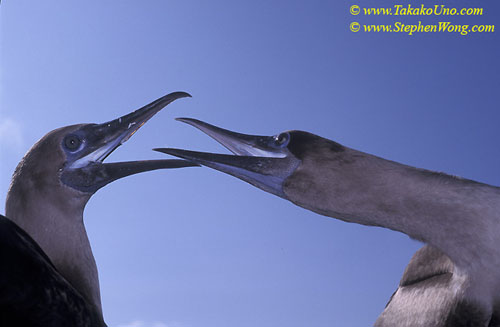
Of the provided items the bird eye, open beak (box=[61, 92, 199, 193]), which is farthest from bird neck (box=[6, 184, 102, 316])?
the bird eye

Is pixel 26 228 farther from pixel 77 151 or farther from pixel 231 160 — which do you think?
pixel 231 160

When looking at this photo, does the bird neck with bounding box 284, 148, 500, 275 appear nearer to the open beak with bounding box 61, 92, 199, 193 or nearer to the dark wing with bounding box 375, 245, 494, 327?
the dark wing with bounding box 375, 245, 494, 327

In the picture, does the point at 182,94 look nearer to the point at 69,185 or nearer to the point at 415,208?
the point at 69,185

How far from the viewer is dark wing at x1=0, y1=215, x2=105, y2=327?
3.55 metres

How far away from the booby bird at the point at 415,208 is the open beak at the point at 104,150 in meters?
1.02

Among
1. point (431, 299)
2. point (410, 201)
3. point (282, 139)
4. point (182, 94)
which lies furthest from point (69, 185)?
point (431, 299)

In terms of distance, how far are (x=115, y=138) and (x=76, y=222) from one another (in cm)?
92

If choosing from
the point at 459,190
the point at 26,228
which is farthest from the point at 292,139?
the point at 26,228

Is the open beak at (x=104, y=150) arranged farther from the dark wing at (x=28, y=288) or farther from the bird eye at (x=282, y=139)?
the dark wing at (x=28, y=288)

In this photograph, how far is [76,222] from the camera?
17.1 feet

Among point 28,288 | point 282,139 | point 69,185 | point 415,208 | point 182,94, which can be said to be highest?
point 182,94

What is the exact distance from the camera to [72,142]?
532cm

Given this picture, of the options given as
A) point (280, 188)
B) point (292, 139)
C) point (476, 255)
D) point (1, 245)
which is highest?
point (292, 139)

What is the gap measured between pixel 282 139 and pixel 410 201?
1.30 meters
